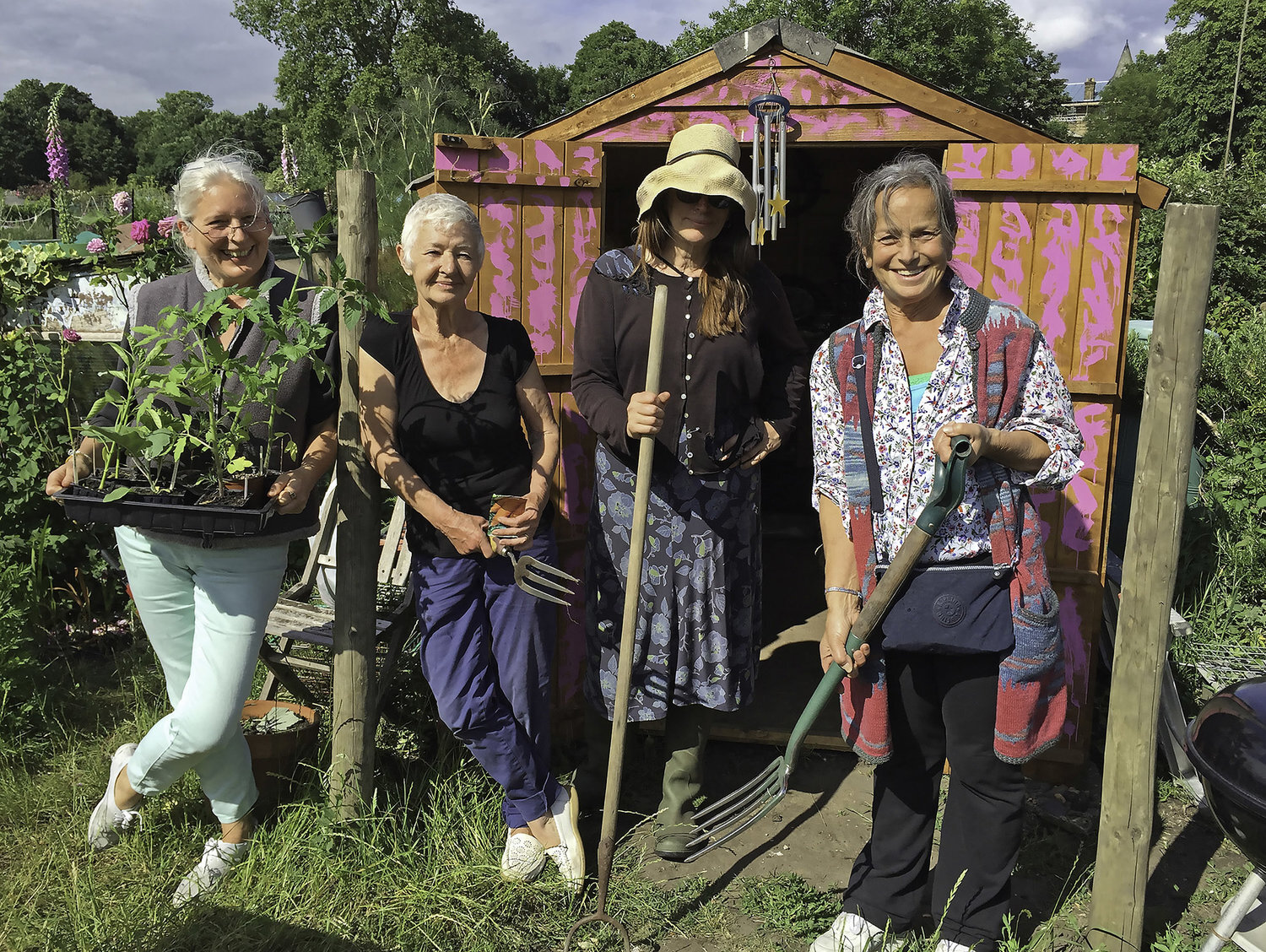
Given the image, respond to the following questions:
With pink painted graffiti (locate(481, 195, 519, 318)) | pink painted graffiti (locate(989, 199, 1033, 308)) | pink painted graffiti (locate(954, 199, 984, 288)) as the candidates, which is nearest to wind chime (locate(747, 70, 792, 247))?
pink painted graffiti (locate(954, 199, 984, 288))

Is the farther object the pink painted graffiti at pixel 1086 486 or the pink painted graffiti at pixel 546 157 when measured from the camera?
the pink painted graffiti at pixel 546 157

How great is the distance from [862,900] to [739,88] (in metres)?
3.13

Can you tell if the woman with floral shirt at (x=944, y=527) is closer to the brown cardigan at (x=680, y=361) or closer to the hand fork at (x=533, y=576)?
the brown cardigan at (x=680, y=361)

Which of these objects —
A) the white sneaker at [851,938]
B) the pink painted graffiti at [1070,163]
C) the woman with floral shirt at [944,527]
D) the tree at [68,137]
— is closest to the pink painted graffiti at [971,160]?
the pink painted graffiti at [1070,163]

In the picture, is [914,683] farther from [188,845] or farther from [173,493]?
[188,845]

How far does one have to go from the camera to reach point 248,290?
2422mm

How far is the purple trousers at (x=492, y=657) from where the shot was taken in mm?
2803

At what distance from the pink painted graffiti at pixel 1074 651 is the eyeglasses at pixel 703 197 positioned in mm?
2178

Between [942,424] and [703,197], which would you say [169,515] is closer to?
[703,197]

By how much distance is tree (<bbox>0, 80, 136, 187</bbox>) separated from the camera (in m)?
46.6

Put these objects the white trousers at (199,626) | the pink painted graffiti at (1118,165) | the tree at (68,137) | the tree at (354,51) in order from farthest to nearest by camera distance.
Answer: the tree at (68,137) < the tree at (354,51) < the pink painted graffiti at (1118,165) < the white trousers at (199,626)

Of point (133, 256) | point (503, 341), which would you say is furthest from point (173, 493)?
point (133, 256)

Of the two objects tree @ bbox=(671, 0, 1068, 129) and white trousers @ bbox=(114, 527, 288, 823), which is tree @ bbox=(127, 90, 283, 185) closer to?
tree @ bbox=(671, 0, 1068, 129)

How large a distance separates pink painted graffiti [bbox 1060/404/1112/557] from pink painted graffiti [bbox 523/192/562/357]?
221 centimetres
